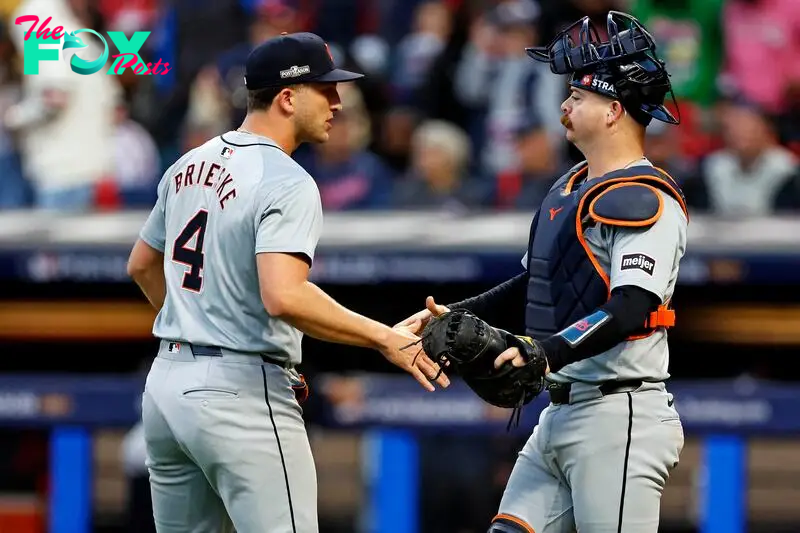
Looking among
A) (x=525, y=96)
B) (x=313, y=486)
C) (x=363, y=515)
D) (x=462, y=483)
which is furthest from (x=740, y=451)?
(x=313, y=486)

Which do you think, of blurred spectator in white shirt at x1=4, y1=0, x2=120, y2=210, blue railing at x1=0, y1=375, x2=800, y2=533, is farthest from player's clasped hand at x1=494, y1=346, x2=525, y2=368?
blurred spectator in white shirt at x1=4, y1=0, x2=120, y2=210

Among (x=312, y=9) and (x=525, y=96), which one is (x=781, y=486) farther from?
(x=312, y=9)

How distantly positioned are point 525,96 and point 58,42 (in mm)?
2775

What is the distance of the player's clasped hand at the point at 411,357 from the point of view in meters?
4.27

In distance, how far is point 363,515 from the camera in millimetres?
8008

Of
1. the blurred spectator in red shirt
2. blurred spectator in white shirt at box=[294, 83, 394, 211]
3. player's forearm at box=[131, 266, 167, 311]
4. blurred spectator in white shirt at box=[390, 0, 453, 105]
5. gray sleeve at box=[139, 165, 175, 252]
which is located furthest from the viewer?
blurred spectator in white shirt at box=[390, 0, 453, 105]

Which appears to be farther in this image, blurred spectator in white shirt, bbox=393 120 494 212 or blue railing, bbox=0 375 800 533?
blurred spectator in white shirt, bbox=393 120 494 212

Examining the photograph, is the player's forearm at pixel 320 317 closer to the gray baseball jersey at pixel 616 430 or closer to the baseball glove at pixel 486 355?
the baseball glove at pixel 486 355

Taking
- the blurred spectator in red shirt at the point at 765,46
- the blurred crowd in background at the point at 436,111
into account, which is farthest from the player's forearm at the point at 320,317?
the blurred spectator in red shirt at the point at 765,46

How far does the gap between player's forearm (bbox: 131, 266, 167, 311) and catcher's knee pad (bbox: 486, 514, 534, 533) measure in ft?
4.12

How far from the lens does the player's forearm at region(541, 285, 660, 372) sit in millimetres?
3996

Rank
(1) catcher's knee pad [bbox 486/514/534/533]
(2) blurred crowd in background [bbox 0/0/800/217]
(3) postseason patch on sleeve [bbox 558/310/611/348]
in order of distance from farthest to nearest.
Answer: (2) blurred crowd in background [bbox 0/0/800/217] < (1) catcher's knee pad [bbox 486/514/534/533] < (3) postseason patch on sleeve [bbox 558/310/611/348]

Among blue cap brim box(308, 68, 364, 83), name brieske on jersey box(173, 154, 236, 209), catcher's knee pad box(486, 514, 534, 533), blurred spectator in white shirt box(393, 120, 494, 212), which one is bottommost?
catcher's knee pad box(486, 514, 534, 533)

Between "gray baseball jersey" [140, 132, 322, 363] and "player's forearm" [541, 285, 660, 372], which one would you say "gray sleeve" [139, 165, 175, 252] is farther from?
"player's forearm" [541, 285, 660, 372]
